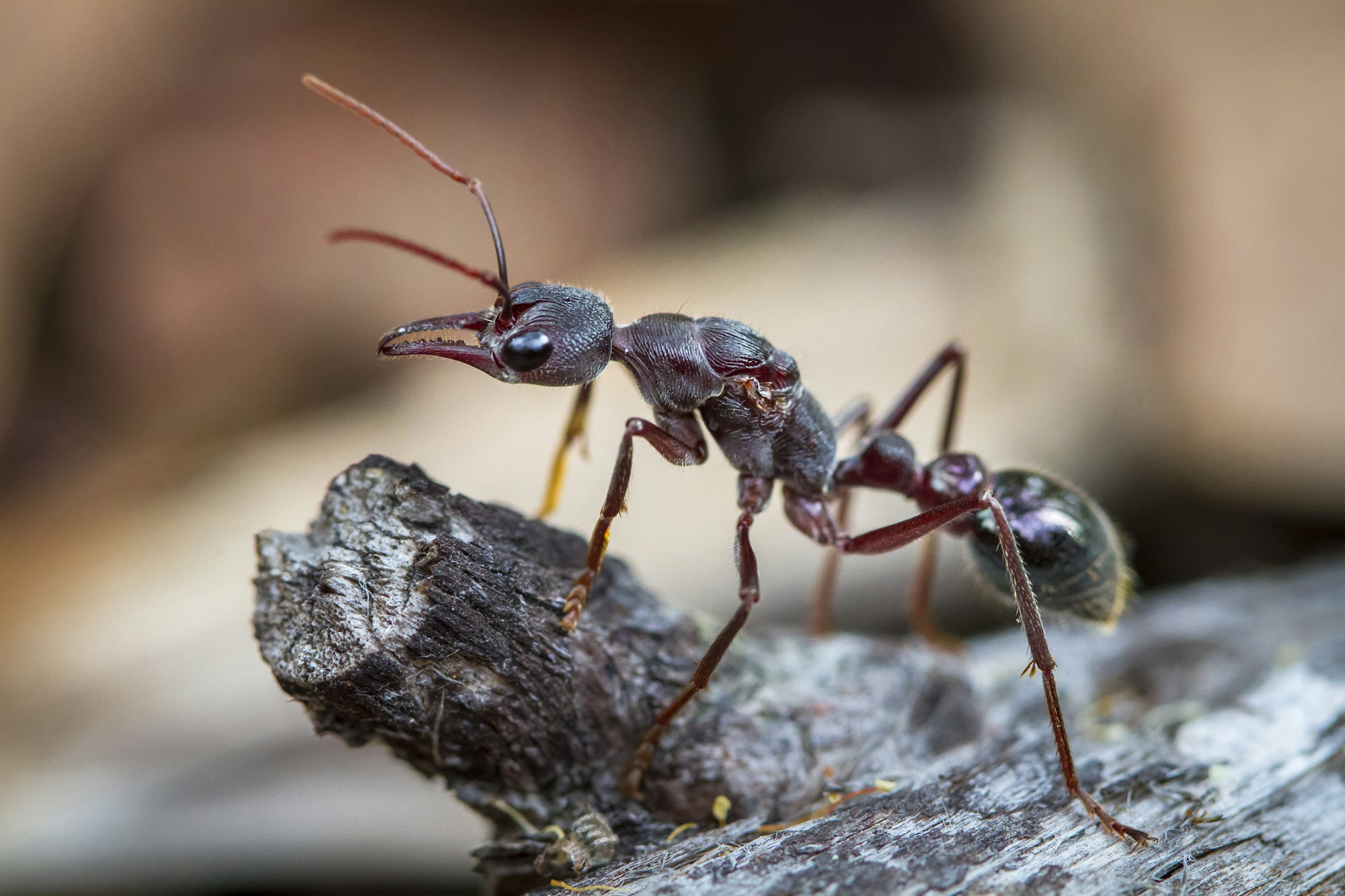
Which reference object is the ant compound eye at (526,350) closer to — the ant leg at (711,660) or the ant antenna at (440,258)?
the ant antenna at (440,258)

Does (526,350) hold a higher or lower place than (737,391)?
higher

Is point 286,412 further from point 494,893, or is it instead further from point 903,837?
point 903,837

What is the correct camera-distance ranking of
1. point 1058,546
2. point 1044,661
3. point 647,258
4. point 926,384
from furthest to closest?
point 647,258 < point 926,384 < point 1058,546 < point 1044,661

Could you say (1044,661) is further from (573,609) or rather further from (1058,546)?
(573,609)

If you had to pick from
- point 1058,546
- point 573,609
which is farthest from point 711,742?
point 1058,546

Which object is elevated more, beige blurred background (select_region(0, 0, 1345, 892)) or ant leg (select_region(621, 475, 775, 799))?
beige blurred background (select_region(0, 0, 1345, 892))

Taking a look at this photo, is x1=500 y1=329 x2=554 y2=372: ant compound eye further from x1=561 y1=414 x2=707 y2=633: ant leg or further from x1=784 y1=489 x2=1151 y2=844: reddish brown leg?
x1=784 y1=489 x2=1151 y2=844: reddish brown leg

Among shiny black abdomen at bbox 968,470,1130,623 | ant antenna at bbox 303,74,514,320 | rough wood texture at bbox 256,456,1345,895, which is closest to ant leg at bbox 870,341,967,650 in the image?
shiny black abdomen at bbox 968,470,1130,623
